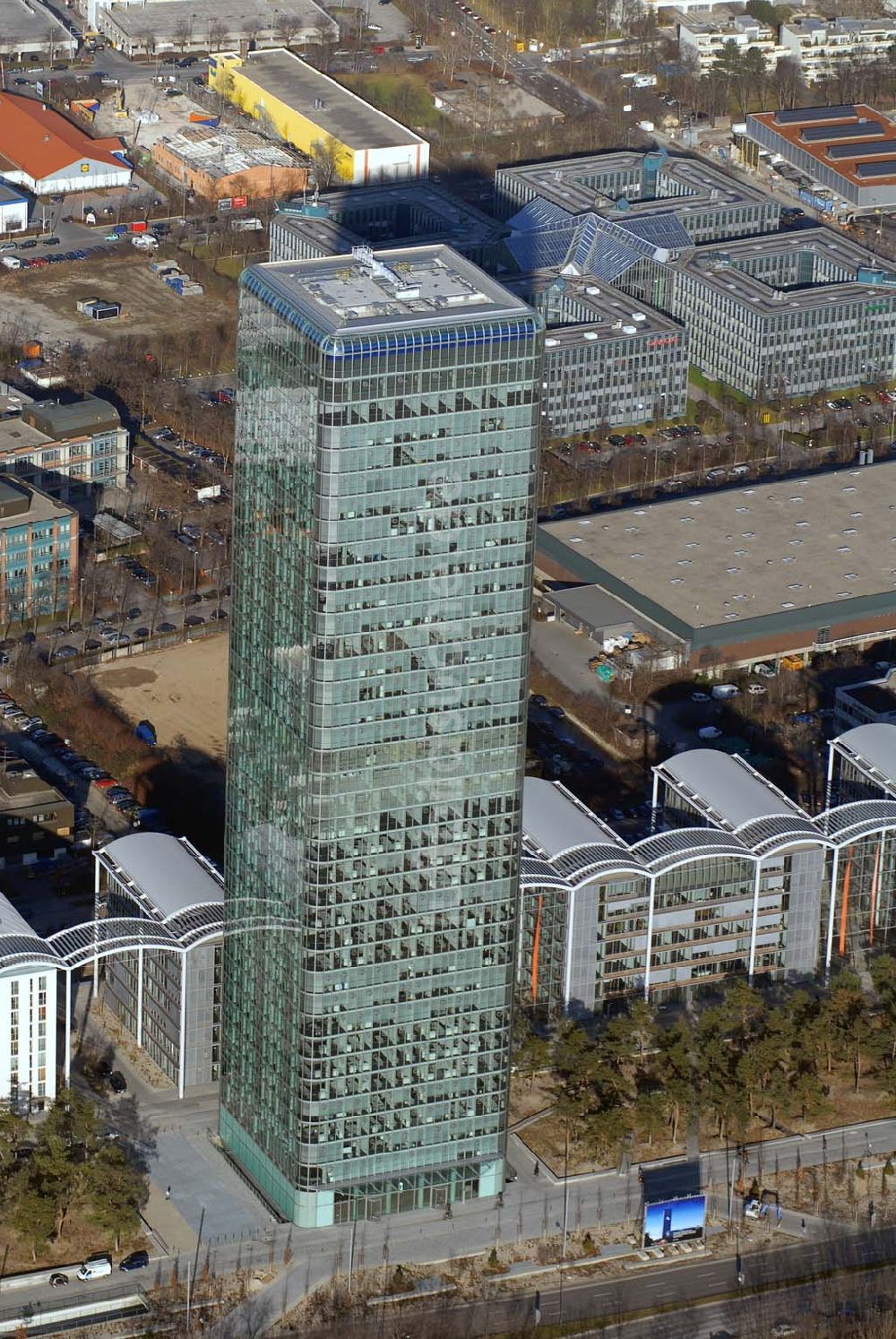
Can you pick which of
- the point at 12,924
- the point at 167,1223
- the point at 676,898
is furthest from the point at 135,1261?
the point at 676,898

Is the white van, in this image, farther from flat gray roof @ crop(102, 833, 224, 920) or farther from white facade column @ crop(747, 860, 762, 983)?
white facade column @ crop(747, 860, 762, 983)

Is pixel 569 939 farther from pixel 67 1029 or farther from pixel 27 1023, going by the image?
pixel 27 1023

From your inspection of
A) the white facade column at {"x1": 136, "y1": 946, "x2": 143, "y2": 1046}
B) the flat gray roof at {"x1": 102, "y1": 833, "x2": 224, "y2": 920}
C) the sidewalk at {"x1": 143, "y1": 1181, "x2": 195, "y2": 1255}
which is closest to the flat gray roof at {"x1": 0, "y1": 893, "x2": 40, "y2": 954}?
the white facade column at {"x1": 136, "y1": 946, "x2": 143, "y2": 1046}

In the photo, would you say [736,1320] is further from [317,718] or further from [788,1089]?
[317,718]

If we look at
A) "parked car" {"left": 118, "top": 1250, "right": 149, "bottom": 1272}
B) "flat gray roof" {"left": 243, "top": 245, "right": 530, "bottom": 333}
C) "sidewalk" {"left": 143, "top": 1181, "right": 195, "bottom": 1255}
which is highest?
"flat gray roof" {"left": 243, "top": 245, "right": 530, "bottom": 333}

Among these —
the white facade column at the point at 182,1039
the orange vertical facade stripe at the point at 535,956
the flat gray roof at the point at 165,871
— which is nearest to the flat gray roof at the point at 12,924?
the flat gray roof at the point at 165,871

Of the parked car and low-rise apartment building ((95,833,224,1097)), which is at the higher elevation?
low-rise apartment building ((95,833,224,1097))

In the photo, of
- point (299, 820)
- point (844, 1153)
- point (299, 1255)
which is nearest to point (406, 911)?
point (299, 820)
